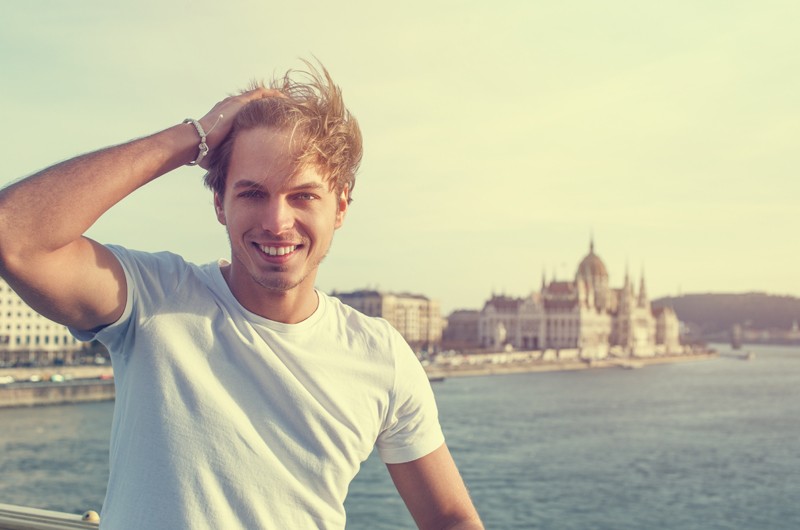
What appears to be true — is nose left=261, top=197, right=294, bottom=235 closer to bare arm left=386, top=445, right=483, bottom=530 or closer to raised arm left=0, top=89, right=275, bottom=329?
raised arm left=0, top=89, right=275, bottom=329

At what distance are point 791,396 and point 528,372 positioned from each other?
14236 millimetres

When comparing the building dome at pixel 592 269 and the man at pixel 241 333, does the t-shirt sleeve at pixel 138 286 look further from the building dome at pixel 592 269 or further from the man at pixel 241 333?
the building dome at pixel 592 269

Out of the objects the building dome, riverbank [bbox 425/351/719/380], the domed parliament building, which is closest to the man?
riverbank [bbox 425/351/719/380]

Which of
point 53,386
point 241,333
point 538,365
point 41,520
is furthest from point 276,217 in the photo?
point 538,365

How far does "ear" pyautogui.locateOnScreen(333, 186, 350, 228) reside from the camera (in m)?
0.93

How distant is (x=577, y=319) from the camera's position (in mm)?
55438

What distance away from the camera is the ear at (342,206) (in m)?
0.93

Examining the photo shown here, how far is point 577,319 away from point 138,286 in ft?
183

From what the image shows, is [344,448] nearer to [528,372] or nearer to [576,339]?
[528,372]

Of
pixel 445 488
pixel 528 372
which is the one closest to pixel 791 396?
pixel 528 372

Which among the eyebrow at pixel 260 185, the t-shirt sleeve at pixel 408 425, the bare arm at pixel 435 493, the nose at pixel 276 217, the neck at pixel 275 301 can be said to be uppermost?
the eyebrow at pixel 260 185

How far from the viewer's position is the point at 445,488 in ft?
3.07

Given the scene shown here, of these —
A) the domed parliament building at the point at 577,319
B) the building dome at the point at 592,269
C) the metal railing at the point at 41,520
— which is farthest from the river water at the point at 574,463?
the building dome at the point at 592,269

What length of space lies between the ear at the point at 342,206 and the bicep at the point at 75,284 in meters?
0.22
